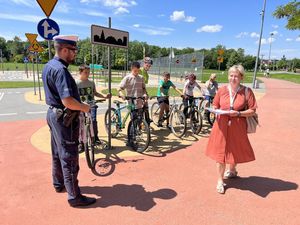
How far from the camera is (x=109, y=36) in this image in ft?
15.6

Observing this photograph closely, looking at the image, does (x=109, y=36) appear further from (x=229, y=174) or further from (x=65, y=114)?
(x=229, y=174)

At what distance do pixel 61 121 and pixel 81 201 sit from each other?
1.10 m

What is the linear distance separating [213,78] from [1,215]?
6.48 meters

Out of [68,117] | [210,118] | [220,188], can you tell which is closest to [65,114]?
[68,117]

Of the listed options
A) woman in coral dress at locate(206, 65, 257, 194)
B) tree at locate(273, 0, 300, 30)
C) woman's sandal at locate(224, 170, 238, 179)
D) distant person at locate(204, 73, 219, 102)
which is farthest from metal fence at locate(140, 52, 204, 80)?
woman in coral dress at locate(206, 65, 257, 194)

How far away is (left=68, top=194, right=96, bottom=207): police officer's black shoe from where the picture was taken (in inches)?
127

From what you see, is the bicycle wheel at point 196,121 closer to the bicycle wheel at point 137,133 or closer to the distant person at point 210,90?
the distant person at point 210,90

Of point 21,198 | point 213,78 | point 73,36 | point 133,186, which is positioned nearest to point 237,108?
point 133,186

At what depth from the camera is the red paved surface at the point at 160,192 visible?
3.04 meters

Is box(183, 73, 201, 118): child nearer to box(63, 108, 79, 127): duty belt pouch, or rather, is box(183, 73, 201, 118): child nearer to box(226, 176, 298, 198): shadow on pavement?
box(226, 176, 298, 198): shadow on pavement

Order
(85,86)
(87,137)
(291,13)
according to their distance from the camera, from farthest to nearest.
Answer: (291,13) → (85,86) → (87,137)

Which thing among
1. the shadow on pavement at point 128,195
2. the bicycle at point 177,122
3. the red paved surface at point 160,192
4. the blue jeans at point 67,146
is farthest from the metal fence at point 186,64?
the blue jeans at point 67,146

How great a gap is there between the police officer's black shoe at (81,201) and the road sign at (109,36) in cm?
277

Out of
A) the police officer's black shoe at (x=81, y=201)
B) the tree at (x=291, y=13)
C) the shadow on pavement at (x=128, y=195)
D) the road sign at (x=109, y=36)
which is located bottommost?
the shadow on pavement at (x=128, y=195)
